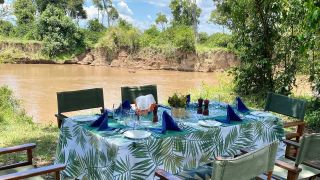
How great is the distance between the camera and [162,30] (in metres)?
28.0

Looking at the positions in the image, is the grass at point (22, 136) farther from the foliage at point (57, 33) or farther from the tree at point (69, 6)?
the tree at point (69, 6)

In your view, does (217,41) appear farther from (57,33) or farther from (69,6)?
(69,6)

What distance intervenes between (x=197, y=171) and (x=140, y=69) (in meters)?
23.9

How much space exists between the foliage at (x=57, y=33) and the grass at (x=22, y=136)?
71.4 feet

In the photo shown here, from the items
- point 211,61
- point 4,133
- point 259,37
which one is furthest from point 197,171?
point 211,61

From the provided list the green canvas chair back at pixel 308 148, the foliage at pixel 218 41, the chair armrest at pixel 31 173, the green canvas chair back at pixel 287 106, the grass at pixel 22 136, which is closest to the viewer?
the chair armrest at pixel 31 173

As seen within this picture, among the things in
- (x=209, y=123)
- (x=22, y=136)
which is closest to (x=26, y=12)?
(x=22, y=136)

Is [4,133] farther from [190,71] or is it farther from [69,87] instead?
[190,71]

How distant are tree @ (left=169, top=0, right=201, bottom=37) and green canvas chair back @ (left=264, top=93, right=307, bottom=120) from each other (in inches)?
1051

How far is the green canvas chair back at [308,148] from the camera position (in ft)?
8.03

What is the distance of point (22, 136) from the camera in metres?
5.05

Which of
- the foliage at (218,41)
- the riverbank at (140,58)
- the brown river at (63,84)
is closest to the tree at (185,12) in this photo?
the foliage at (218,41)

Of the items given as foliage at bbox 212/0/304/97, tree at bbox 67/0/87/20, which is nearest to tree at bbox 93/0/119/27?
tree at bbox 67/0/87/20

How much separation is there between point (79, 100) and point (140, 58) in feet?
77.5
